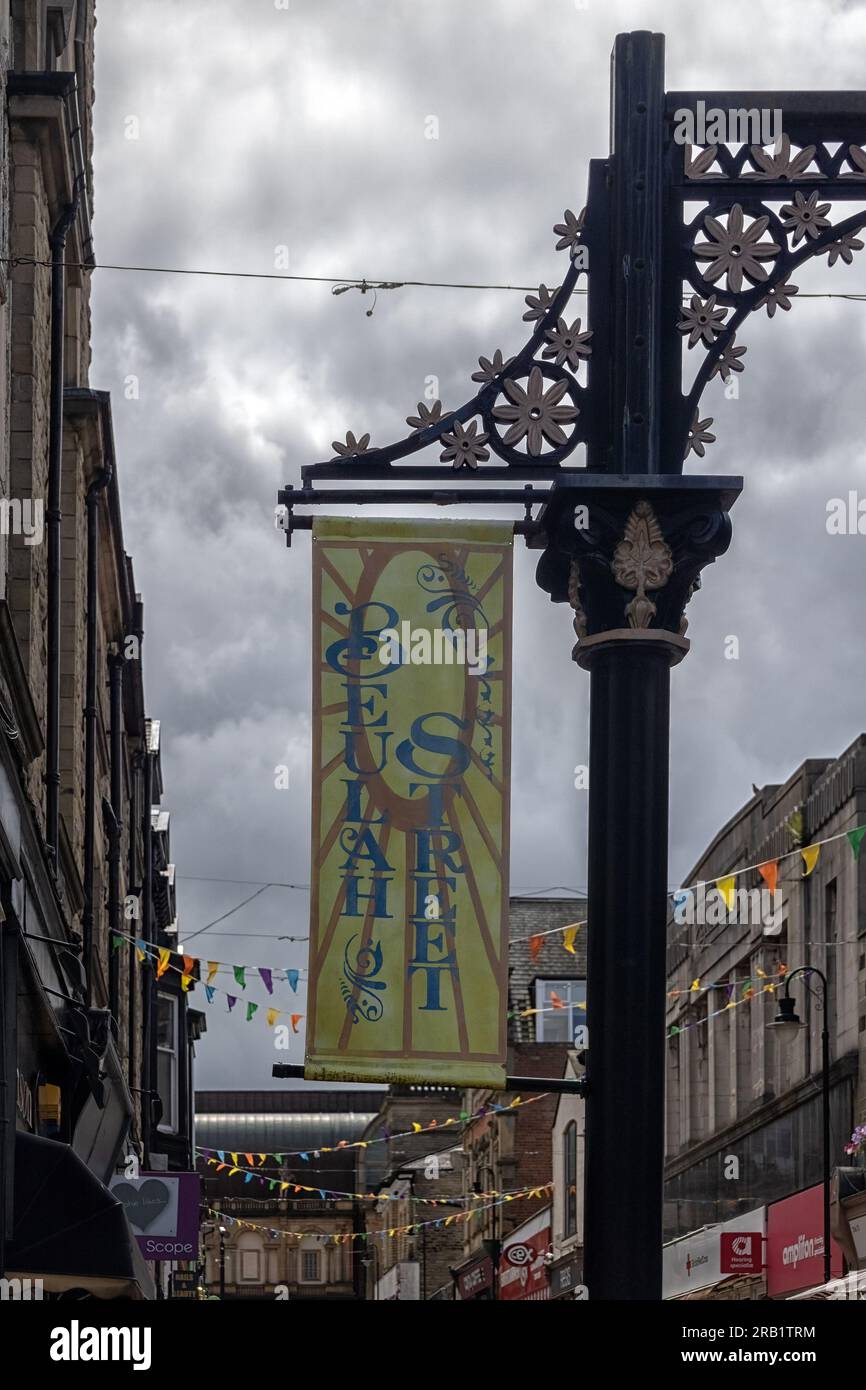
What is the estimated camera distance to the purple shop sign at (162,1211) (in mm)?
27672

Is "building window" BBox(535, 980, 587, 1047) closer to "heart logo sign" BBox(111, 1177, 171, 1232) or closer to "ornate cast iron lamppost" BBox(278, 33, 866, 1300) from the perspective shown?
"heart logo sign" BBox(111, 1177, 171, 1232)

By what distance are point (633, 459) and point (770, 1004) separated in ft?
108

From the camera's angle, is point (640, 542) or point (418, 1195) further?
point (418, 1195)

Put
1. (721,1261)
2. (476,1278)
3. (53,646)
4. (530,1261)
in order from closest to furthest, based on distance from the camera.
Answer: (53,646)
(721,1261)
(530,1261)
(476,1278)

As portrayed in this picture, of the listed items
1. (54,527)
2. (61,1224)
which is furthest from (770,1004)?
(61,1224)

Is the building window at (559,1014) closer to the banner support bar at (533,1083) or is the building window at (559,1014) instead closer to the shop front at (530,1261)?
the shop front at (530,1261)

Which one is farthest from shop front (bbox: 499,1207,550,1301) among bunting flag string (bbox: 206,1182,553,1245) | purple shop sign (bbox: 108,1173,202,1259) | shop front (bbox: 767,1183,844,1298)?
purple shop sign (bbox: 108,1173,202,1259)

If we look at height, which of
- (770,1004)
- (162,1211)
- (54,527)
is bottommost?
(162,1211)

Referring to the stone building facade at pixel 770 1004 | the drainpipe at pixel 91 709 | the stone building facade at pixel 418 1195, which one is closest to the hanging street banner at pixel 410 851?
the drainpipe at pixel 91 709

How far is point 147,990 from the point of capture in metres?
41.1

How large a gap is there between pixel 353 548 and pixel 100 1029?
48.8 feet

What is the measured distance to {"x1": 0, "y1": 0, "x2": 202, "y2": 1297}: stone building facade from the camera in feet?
51.8

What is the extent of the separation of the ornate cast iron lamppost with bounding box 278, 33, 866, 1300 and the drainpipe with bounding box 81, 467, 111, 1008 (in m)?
17.2

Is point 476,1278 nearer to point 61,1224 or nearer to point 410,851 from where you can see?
point 61,1224
